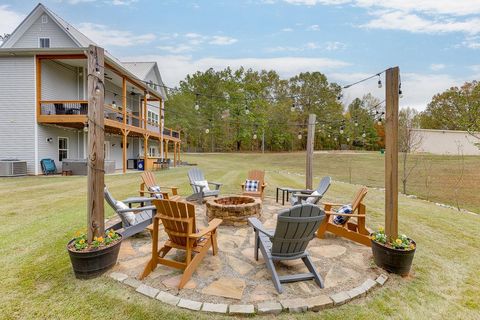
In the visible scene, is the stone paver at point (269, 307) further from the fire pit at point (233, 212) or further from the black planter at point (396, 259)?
the fire pit at point (233, 212)

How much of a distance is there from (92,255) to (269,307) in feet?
6.97

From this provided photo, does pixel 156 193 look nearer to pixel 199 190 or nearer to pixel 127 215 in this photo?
pixel 199 190

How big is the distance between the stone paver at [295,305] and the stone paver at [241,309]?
0.33m

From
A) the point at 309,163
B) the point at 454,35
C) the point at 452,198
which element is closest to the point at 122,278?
the point at 309,163

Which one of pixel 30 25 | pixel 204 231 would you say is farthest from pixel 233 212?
pixel 30 25

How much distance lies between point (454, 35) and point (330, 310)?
53.3 feet

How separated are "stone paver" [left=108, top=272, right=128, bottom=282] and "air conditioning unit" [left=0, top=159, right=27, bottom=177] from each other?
40.8 ft

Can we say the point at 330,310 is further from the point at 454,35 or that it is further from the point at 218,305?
the point at 454,35

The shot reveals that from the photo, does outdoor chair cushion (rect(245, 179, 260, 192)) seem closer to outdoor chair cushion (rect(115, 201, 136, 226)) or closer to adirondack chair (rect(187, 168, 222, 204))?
adirondack chair (rect(187, 168, 222, 204))

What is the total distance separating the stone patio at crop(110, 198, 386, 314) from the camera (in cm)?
266

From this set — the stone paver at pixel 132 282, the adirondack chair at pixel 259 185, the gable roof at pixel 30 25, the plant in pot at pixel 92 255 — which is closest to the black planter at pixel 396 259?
the stone paver at pixel 132 282

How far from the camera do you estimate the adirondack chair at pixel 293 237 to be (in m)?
2.93

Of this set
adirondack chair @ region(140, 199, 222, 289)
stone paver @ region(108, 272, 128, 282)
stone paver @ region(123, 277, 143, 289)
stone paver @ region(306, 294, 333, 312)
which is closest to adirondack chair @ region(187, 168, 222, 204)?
adirondack chair @ region(140, 199, 222, 289)

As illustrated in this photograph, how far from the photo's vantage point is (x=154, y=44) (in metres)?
21.8
